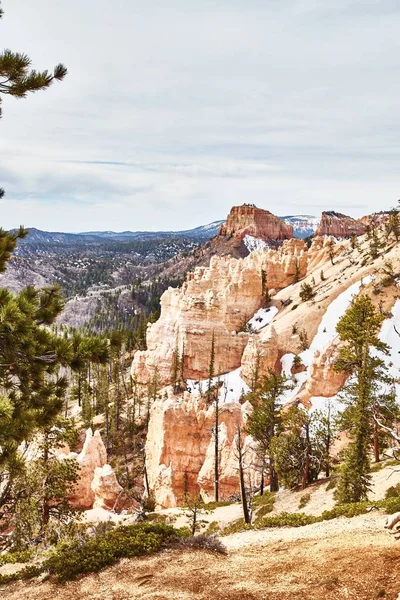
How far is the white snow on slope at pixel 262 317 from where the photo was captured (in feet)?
206

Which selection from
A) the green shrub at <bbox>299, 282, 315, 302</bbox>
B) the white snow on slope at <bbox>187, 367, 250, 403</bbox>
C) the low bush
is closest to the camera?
the low bush

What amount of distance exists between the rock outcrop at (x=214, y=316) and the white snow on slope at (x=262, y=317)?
84cm

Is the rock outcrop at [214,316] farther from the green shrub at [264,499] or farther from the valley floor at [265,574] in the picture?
the valley floor at [265,574]

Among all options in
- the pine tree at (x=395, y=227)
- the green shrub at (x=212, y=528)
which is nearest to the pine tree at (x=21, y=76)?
the green shrub at (x=212, y=528)

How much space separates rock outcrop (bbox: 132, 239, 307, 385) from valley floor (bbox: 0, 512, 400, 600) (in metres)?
45.2

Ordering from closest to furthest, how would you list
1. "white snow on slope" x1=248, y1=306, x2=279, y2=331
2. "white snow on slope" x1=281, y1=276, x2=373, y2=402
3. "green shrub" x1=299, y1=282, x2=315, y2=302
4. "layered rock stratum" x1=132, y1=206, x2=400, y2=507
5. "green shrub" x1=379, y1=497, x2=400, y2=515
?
"green shrub" x1=379, y1=497, x2=400, y2=515
"layered rock stratum" x1=132, y1=206, x2=400, y2=507
"white snow on slope" x1=281, y1=276, x2=373, y2=402
"green shrub" x1=299, y1=282, x2=315, y2=302
"white snow on slope" x1=248, y1=306, x2=279, y2=331

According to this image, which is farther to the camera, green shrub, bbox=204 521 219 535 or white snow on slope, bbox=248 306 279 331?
white snow on slope, bbox=248 306 279 331

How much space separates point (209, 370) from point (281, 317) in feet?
43.2

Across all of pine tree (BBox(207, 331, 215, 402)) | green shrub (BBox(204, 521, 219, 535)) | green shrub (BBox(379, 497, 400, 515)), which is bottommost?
green shrub (BBox(204, 521, 219, 535))

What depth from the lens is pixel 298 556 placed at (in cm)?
1073

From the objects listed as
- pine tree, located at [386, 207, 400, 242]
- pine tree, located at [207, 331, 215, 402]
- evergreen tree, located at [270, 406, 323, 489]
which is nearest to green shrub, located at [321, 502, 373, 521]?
evergreen tree, located at [270, 406, 323, 489]

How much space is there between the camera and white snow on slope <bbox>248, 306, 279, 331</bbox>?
62719 millimetres

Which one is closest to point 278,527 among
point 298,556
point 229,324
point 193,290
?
point 298,556

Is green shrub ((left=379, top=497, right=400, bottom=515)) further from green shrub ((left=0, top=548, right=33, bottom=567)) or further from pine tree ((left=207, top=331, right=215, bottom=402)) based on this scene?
pine tree ((left=207, top=331, right=215, bottom=402))
